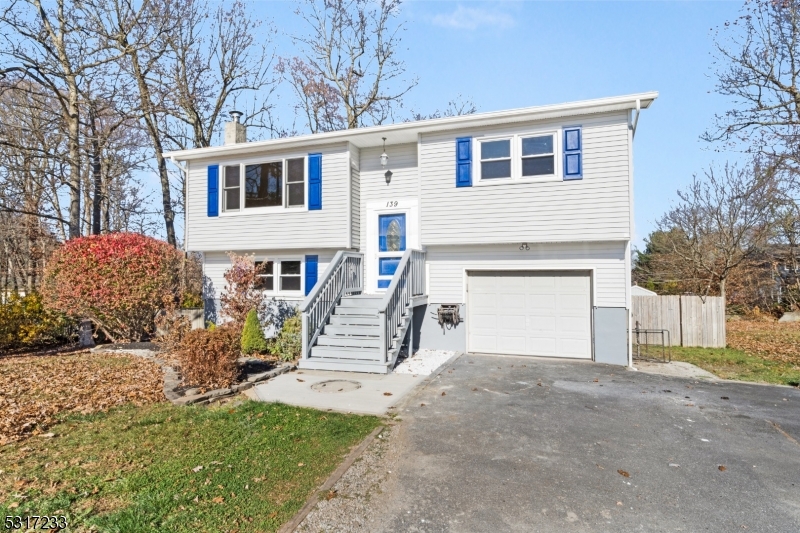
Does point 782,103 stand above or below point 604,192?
above

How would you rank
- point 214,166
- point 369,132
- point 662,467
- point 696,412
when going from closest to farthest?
point 662,467, point 696,412, point 369,132, point 214,166

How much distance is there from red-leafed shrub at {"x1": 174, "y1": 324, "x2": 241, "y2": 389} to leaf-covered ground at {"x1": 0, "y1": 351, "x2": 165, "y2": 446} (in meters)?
0.56

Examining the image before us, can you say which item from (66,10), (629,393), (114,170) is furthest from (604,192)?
(114,170)

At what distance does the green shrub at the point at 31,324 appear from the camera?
32.9 ft

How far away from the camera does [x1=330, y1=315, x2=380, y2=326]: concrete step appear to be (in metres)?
8.84

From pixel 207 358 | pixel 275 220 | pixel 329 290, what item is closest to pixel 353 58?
pixel 275 220

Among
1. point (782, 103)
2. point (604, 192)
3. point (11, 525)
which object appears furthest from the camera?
point (782, 103)

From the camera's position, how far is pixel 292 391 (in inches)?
263

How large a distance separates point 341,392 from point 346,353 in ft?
5.50

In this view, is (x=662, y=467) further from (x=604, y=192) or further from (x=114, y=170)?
(x=114, y=170)

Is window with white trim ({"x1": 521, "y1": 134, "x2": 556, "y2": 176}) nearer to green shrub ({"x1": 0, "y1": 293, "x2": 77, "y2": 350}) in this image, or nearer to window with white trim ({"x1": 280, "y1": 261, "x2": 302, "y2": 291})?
window with white trim ({"x1": 280, "y1": 261, "x2": 302, "y2": 291})

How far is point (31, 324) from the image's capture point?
410 inches

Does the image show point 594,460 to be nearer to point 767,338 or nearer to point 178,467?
point 178,467

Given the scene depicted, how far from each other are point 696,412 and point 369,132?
8.44 m
